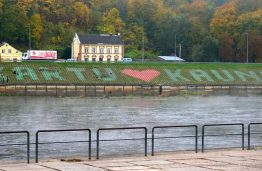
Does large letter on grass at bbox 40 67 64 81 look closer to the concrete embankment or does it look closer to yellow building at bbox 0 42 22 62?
the concrete embankment

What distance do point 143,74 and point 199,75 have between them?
8794 millimetres

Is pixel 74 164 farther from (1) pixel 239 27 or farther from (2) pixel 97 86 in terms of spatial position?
(1) pixel 239 27

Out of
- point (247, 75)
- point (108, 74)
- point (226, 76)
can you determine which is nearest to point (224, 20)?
point (247, 75)

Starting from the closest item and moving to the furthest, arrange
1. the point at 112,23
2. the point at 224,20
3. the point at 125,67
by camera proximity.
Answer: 1. the point at 125,67
2. the point at 224,20
3. the point at 112,23

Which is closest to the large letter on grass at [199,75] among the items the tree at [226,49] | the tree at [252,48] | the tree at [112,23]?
the tree at [226,49]

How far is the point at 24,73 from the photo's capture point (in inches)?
3617

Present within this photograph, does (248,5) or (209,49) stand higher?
(248,5)

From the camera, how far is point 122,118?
1700 inches

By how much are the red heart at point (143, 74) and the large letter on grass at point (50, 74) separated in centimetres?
1033

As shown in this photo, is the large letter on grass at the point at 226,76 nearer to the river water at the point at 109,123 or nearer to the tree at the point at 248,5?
the tree at the point at 248,5

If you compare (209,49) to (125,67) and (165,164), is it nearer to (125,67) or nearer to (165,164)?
(125,67)

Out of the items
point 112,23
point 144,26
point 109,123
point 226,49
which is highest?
point 112,23

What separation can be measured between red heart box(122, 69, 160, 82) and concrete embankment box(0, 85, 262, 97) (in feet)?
25.8

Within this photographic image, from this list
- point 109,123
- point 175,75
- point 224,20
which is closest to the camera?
point 109,123
